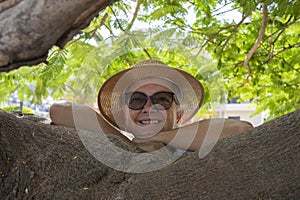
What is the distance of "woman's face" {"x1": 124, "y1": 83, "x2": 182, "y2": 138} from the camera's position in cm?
217

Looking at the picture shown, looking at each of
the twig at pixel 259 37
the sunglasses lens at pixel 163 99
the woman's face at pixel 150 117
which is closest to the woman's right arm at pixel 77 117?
the woman's face at pixel 150 117

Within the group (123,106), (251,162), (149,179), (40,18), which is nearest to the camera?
(40,18)

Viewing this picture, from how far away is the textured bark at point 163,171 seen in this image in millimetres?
1354

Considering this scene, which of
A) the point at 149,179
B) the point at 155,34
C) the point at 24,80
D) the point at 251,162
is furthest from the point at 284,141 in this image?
the point at 24,80

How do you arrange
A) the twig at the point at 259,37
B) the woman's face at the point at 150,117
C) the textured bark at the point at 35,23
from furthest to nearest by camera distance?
the twig at the point at 259,37 < the woman's face at the point at 150,117 < the textured bark at the point at 35,23

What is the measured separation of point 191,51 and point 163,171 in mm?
1163

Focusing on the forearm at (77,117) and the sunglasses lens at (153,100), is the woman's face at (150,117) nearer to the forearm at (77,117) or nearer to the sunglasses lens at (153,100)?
the sunglasses lens at (153,100)

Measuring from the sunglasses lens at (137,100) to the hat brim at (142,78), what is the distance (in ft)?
0.22

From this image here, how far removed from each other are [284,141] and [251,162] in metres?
0.13

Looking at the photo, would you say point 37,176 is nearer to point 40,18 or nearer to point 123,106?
point 40,18

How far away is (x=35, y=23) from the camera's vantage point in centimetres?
106

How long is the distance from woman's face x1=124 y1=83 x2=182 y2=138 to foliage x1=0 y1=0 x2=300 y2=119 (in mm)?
169

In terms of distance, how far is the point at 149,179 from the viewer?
1.50 m

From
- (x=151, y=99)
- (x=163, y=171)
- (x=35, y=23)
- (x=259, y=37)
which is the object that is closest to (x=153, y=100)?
(x=151, y=99)
